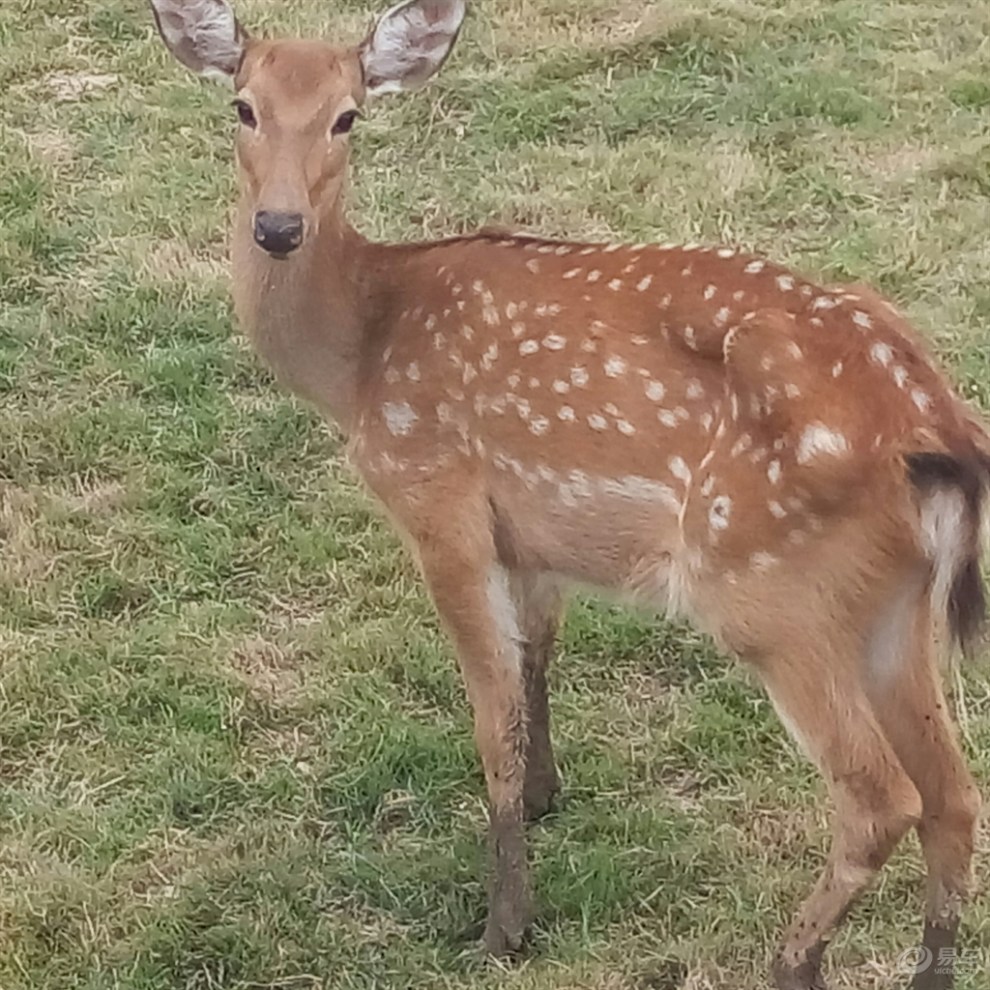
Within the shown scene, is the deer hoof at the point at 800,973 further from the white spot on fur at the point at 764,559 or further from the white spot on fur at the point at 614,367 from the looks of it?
the white spot on fur at the point at 614,367

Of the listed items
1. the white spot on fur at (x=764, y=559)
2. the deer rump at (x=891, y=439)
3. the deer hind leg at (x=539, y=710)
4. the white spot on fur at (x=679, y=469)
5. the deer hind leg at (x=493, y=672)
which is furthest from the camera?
the deer hind leg at (x=539, y=710)

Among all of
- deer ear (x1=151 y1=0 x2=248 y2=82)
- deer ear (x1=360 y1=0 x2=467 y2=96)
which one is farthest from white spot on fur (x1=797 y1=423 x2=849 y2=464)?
deer ear (x1=151 y1=0 x2=248 y2=82)

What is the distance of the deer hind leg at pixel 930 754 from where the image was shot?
12.7 feet

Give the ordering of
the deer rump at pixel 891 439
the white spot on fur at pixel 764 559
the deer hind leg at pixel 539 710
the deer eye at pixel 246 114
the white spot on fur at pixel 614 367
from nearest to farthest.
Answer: the deer rump at pixel 891 439
the white spot on fur at pixel 764 559
the white spot on fur at pixel 614 367
the deer eye at pixel 246 114
the deer hind leg at pixel 539 710

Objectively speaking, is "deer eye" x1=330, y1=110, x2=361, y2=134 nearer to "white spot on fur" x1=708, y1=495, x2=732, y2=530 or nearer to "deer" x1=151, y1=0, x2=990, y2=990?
"deer" x1=151, y1=0, x2=990, y2=990

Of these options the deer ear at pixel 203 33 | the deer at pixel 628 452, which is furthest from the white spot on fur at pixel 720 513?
the deer ear at pixel 203 33

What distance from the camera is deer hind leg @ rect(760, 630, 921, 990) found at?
376 centimetres

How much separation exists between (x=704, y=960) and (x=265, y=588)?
181 centimetres

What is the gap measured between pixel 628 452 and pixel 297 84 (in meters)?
1.12

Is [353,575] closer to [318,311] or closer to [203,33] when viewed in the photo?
[318,311]

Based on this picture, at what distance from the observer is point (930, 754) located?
3896 millimetres

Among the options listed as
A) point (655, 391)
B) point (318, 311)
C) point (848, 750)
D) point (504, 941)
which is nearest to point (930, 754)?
point (848, 750)

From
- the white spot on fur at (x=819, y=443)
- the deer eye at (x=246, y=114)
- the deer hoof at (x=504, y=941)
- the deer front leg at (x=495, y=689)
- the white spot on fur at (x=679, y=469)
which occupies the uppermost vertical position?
the deer eye at (x=246, y=114)

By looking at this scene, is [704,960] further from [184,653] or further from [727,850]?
[184,653]
